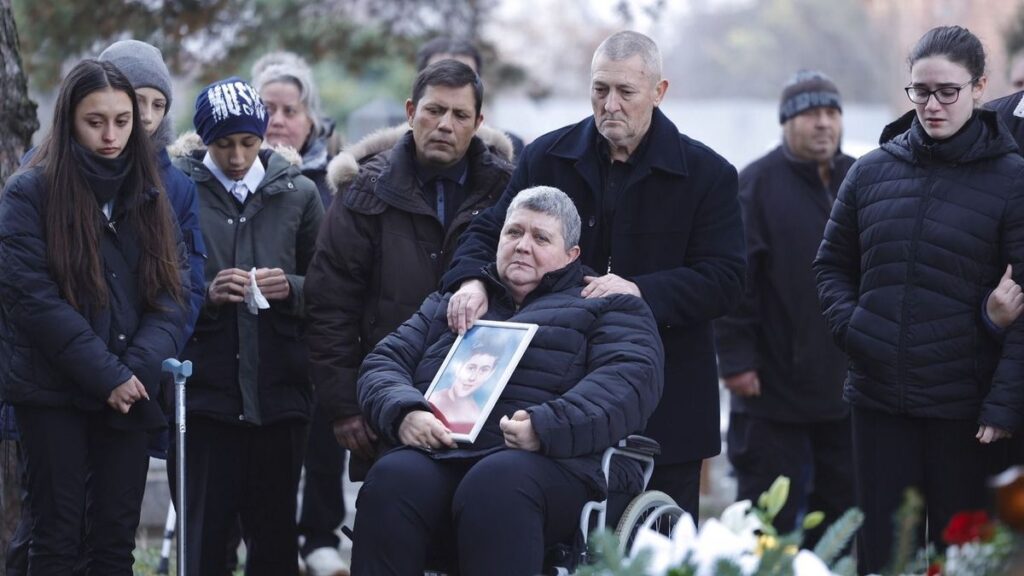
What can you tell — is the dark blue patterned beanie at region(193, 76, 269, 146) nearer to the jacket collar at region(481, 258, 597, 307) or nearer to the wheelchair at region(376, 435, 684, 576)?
the jacket collar at region(481, 258, 597, 307)

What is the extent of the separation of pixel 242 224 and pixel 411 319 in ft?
3.14

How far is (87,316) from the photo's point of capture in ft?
15.7

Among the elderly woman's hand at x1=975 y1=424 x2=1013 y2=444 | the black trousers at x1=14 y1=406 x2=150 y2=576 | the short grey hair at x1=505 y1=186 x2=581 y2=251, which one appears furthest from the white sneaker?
the elderly woman's hand at x1=975 y1=424 x2=1013 y2=444

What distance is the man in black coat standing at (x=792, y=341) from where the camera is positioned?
679 cm

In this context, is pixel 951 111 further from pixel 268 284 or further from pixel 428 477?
pixel 268 284

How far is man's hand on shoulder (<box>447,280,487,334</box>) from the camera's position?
4.92m

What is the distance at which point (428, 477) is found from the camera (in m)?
4.61

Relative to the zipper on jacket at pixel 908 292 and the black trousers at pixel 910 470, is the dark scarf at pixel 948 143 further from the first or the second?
the black trousers at pixel 910 470

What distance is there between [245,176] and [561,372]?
163cm

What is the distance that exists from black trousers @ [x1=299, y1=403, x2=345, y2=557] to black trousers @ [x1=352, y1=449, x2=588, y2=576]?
2.39 metres

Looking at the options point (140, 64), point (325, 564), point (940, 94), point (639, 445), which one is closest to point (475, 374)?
point (639, 445)

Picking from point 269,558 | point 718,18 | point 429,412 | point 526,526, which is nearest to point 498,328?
point 429,412

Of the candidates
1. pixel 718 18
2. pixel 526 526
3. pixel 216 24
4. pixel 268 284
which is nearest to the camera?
pixel 526 526

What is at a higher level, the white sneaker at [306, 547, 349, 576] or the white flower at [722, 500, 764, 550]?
the white flower at [722, 500, 764, 550]
